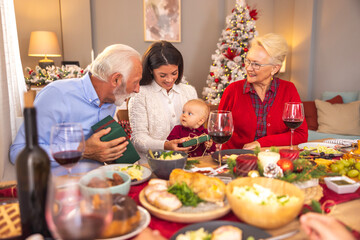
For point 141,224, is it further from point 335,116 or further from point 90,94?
point 335,116

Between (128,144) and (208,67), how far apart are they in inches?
200

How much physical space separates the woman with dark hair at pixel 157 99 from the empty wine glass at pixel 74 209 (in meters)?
Result: 1.44

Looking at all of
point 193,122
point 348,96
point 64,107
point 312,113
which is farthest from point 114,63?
point 348,96

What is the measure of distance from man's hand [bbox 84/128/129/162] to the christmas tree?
164 inches

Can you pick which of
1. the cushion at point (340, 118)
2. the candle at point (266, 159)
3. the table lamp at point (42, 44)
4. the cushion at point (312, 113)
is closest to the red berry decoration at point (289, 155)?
the candle at point (266, 159)

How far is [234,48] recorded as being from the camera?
546 cm

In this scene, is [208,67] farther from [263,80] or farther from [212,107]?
[263,80]

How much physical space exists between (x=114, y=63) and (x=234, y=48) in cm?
418

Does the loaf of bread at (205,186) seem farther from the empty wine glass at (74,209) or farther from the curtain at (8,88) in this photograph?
the curtain at (8,88)

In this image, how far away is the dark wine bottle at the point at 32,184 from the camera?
28.6 inches

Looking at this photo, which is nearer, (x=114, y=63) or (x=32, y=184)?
(x=32, y=184)

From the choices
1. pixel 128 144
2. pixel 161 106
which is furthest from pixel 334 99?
pixel 128 144

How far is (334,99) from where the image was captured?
461 cm

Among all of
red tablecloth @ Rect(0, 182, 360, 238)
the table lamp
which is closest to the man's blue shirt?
red tablecloth @ Rect(0, 182, 360, 238)
